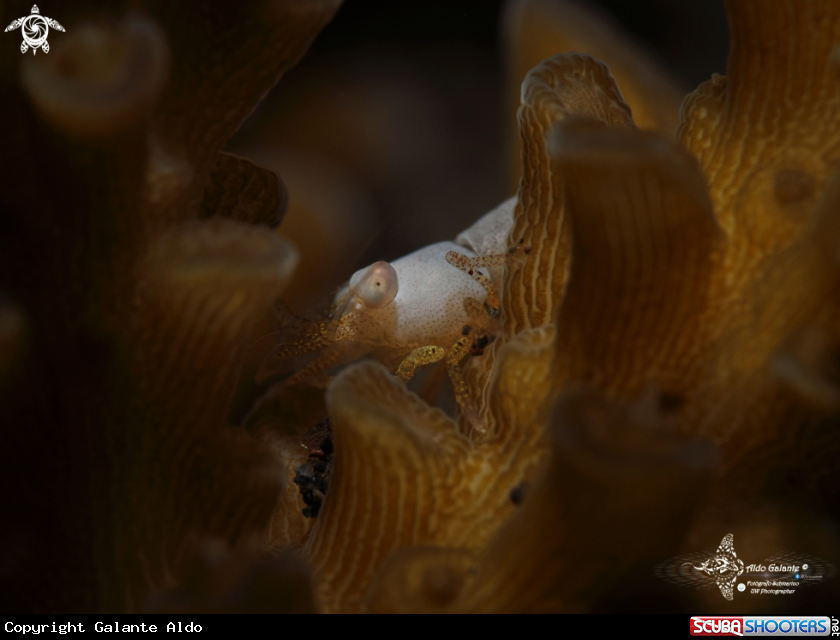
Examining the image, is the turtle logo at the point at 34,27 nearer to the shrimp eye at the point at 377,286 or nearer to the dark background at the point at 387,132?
the shrimp eye at the point at 377,286

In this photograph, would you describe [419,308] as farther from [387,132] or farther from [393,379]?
[387,132]

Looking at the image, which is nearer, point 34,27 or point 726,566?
point 34,27

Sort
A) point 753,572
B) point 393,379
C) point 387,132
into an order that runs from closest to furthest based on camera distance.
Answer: point 753,572, point 393,379, point 387,132

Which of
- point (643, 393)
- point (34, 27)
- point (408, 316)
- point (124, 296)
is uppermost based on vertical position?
point (34, 27)

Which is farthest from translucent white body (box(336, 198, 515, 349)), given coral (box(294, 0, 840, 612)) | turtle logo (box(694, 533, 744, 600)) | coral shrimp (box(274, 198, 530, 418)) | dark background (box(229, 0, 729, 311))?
turtle logo (box(694, 533, 744, 600))

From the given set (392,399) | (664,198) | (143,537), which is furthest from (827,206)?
(143,537)

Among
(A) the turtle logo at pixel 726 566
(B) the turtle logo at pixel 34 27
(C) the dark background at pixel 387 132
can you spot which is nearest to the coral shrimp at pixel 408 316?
(C) the dark background at pixel 387 132

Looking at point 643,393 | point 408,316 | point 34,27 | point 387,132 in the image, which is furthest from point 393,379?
point 387,132
